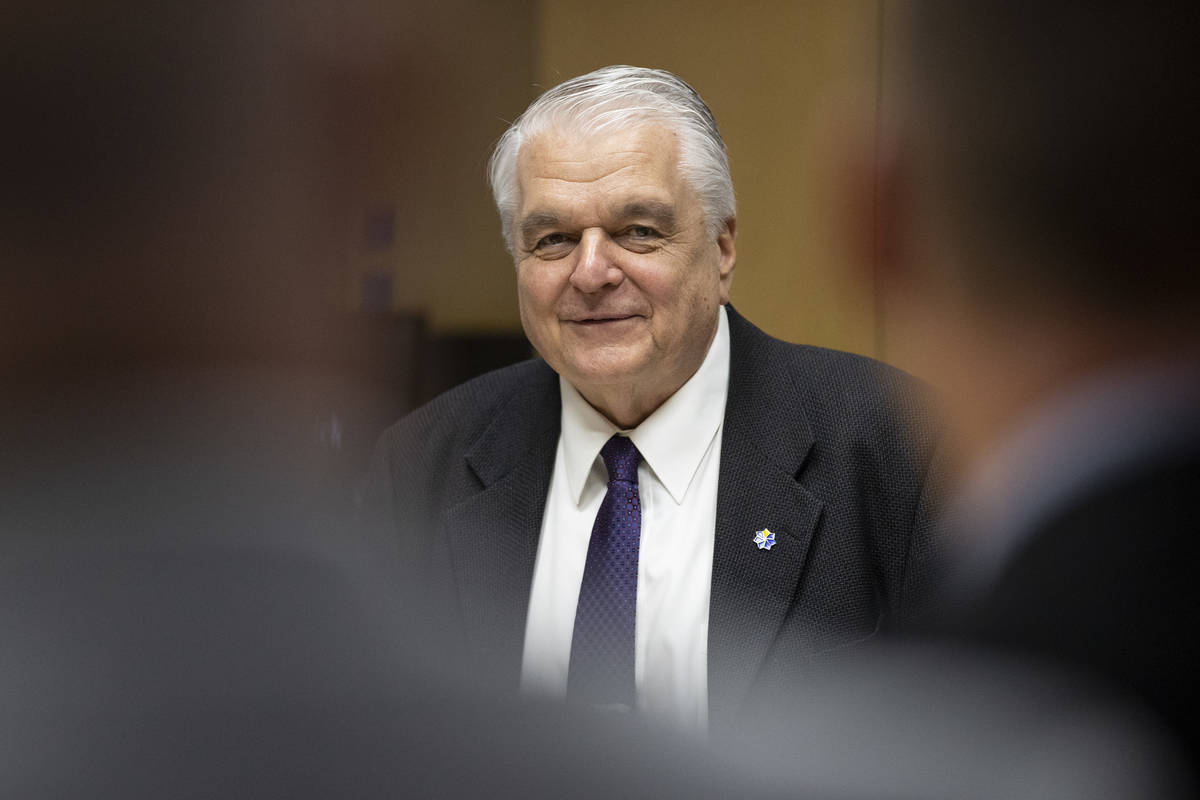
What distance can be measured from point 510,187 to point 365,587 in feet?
2.79

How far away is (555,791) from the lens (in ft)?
0.48

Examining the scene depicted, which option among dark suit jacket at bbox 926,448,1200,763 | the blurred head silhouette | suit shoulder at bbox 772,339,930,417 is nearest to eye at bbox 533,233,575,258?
suit shoulder at bbox 772,339,930,417

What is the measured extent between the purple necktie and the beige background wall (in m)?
0.80

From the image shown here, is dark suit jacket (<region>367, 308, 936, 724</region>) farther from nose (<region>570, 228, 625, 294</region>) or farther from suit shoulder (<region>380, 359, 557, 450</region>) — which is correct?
nose (<region>570, 228, 625, 294</region>)

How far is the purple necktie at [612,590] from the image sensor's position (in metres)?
0.89

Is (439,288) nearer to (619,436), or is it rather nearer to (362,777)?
(619,436)

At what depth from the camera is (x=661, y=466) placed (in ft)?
3.15

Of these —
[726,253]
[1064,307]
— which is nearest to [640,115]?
[726,253]

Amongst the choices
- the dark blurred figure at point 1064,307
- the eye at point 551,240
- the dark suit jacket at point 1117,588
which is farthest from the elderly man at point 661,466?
the dark suit jacket at point 1117,588

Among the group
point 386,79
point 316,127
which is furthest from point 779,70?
point 316,127

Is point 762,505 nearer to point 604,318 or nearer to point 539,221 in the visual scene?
point 604,318

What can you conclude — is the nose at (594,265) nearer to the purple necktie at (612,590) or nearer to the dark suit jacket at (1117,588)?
the purple necktie at (612,590)

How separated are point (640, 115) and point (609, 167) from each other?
0.19ft

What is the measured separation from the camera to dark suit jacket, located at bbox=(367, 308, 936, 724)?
2.94 ft
